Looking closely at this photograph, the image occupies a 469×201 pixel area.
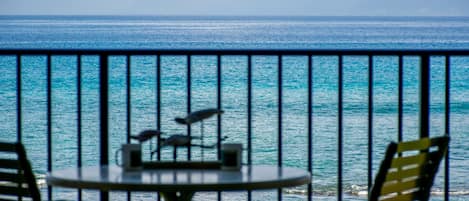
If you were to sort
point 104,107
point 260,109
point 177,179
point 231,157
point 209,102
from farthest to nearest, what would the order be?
point 209,102, point 260,109, point 104,107, point 231,157, point 177,179

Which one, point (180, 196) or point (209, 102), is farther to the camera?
point (209, 102)

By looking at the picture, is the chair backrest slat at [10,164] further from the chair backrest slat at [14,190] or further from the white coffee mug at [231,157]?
the white coffee mug at [231,157]

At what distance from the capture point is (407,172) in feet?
11.2

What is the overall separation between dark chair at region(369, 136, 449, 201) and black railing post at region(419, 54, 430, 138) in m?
1.28

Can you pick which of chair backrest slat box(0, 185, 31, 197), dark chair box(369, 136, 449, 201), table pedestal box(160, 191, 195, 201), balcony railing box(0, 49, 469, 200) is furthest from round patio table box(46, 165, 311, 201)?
balcony railing box(0, 49, 469, 200)

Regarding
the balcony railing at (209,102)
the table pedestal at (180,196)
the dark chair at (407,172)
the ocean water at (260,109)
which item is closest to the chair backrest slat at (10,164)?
the table pedestal at (180,196)

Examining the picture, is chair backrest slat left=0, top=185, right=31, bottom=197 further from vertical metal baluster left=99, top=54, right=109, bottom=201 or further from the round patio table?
vertical metal baluster left=99, top=54, right=109, bottom=201

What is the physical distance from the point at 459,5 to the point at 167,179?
7672 cm

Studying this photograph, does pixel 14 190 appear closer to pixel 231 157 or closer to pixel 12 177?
pixel 12 177

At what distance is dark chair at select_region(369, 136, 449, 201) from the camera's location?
329cm

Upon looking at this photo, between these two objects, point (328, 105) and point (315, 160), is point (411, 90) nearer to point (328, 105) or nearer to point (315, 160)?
point (328, 105)

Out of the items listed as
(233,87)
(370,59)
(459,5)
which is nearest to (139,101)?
(233,87)

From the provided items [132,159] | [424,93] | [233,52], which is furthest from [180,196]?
[424,93]

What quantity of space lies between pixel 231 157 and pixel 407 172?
2.21 feet
